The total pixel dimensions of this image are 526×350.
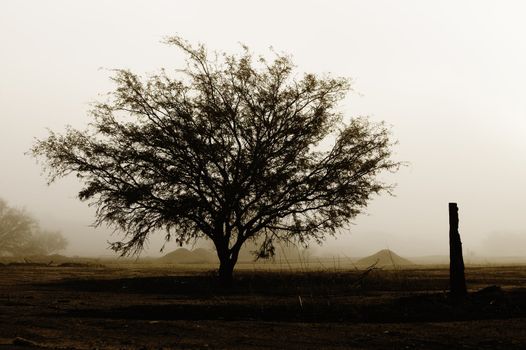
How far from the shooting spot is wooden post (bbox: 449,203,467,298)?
13.5 metres

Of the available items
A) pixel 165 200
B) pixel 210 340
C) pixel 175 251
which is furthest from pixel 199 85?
pixel 175 251

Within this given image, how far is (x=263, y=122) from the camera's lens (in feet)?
68.6

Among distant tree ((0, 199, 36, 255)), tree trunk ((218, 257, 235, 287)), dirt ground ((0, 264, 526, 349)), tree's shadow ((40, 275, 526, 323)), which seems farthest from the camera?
distant tree ((0, 199, 36, 255))

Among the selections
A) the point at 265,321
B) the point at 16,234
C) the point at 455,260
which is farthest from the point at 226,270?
the point at 16,234

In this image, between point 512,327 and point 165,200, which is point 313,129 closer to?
point 165,200

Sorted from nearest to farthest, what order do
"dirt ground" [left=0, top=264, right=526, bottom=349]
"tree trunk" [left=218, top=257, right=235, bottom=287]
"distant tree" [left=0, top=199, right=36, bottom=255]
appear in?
"dirt ground" [left=0, top=264, right=526, bottom=349] < "tree trunk" [left=218, top=257, right=235, bottom=287] < "distant tree" [left=0, top=199, right=36, bottom=255]

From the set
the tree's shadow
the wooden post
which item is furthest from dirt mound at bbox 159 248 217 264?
the wooden post

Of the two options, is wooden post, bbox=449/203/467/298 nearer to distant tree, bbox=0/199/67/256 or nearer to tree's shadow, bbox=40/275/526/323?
tree's shadow, bbox=40/275/526/323

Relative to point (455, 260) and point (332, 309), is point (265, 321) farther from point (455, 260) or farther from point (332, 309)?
point (455, 260)

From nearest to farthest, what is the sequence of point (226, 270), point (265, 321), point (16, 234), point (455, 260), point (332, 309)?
point (265, 321)
point (332, 309)
point (455, 260)
point (226, 270)
point (16, 234)

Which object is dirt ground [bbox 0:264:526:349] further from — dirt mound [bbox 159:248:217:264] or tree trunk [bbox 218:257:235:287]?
dirt mound [bbox 159:248:217:264]

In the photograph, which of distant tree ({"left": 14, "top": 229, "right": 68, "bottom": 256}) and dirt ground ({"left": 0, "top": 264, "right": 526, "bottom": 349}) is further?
distant tree ({"left": 14, "top": 229, "right": 68, "bottom": 256})

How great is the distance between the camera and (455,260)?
13656 millimetres

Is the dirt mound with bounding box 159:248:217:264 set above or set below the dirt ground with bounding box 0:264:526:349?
above
